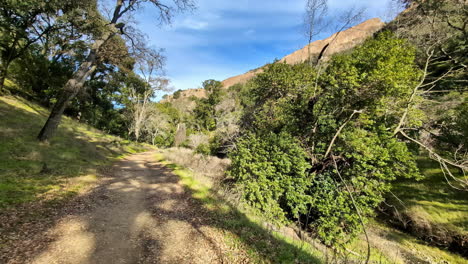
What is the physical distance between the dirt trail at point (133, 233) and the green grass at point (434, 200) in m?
11.4

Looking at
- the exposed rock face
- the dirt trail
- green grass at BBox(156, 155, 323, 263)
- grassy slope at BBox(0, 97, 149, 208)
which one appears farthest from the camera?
the exposed rock face

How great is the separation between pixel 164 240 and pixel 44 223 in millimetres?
2948

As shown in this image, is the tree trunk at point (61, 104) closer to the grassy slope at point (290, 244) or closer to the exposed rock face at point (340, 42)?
the grassy slope at point (290, 244)

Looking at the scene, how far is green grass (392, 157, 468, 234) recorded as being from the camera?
9.72 meters

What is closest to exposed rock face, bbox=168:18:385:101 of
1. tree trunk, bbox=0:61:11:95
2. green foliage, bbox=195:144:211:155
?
green foliage, bbox=195:144:211:155

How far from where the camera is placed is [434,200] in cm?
1087

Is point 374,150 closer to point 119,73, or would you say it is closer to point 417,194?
point 417,194

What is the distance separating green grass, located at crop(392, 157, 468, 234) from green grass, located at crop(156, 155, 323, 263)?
853 centimetres

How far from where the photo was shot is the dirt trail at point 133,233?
409 cm

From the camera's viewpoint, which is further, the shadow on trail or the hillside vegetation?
the hillside vegetation

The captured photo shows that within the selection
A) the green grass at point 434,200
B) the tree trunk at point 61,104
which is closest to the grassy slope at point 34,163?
the tree trunk at point 61,104

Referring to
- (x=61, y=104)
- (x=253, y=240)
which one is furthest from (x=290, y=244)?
(x=61, y=104)

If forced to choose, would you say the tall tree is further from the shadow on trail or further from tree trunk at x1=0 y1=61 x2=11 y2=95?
the shadow on trail

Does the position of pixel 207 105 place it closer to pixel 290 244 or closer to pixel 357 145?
pixel 357 145
